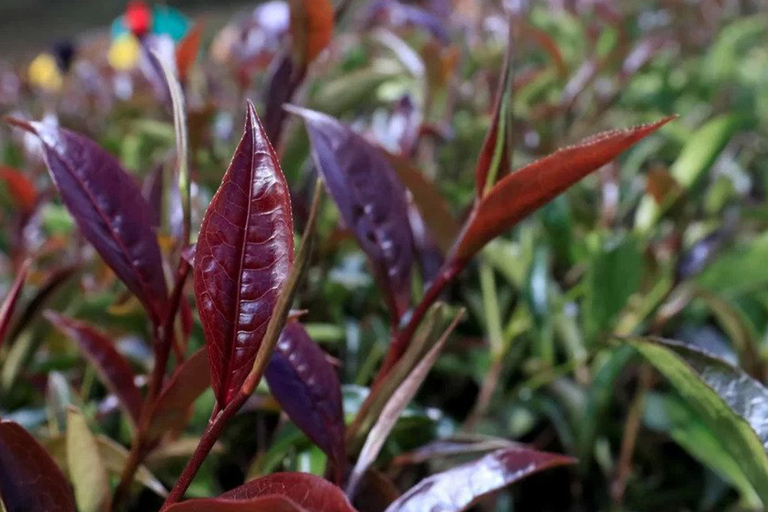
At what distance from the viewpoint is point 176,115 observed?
1.40ft

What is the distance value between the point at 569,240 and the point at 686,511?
0.34m

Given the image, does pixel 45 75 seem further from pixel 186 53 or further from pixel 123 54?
pixel 186 53

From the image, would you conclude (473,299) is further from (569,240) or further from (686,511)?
(686,511)

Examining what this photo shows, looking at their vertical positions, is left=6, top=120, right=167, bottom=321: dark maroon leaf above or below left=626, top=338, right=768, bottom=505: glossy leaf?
above

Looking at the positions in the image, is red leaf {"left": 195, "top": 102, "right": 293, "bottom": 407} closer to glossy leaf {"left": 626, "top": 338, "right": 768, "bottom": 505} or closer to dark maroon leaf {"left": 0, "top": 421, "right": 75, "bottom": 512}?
dark maroon leaf {"left": 0, "top": 421, "right": 75, "bottom": 512}

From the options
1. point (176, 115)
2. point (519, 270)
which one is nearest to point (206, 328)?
point (176, 115)

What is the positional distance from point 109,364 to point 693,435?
1.69 ft

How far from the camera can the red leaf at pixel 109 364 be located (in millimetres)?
560

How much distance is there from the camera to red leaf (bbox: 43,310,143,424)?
560 mm

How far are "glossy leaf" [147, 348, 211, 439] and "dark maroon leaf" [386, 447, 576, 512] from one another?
14cm

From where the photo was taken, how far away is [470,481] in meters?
0.43

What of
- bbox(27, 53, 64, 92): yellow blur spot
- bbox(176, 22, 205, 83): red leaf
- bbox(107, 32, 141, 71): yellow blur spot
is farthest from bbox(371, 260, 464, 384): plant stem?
bbox(107, 32, 141, 71): yellow blur spot

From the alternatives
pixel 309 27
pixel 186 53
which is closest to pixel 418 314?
pixel 309 27

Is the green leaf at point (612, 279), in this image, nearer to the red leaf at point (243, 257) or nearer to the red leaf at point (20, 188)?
the red leaf at point (243, 257)
